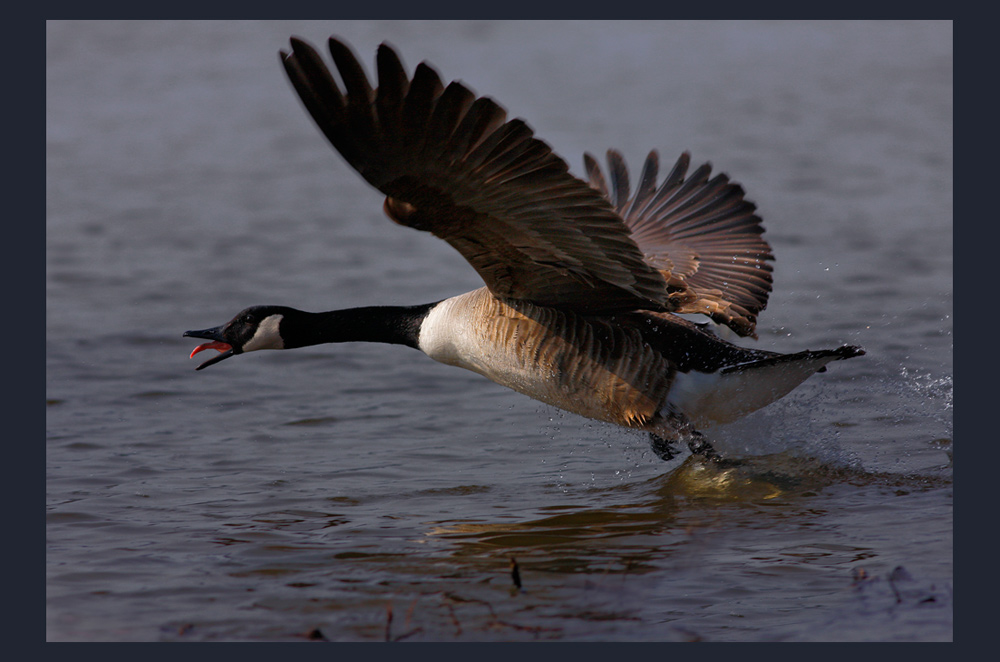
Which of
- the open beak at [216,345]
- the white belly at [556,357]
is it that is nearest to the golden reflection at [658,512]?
the white belly at [556,357]

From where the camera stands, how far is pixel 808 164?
11.9 metres

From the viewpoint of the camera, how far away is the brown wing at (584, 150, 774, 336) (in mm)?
6199

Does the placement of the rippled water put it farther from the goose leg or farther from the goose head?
the goose head

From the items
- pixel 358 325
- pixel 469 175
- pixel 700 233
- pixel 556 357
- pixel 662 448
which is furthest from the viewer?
pixel 700 233

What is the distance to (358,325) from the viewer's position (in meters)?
5.95

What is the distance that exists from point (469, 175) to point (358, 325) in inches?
75.9

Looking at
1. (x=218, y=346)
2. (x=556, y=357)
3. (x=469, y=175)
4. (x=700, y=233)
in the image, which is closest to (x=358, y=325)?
(x=218, y=346)

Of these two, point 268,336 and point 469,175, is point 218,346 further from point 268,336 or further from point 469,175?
point 469,175

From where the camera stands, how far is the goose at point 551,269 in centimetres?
397

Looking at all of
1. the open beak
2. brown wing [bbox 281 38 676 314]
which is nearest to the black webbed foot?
brown wing [bbox 281 38 676 314]

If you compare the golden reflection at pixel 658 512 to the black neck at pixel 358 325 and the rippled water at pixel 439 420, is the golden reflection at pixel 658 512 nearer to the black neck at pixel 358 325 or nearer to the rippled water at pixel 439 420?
the rippled water at pixel 439 420

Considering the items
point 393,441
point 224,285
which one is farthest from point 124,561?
point 224,285

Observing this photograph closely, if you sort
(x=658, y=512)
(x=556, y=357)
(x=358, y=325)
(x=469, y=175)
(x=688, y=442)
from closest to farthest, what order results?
(x=469, y=175) < (x=658, y=512) < (x=556, y=357) < (x=688, y=442) < (x=358, y=325)

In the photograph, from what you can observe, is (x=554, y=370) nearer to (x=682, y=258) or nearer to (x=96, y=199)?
(x=682, y=258)
